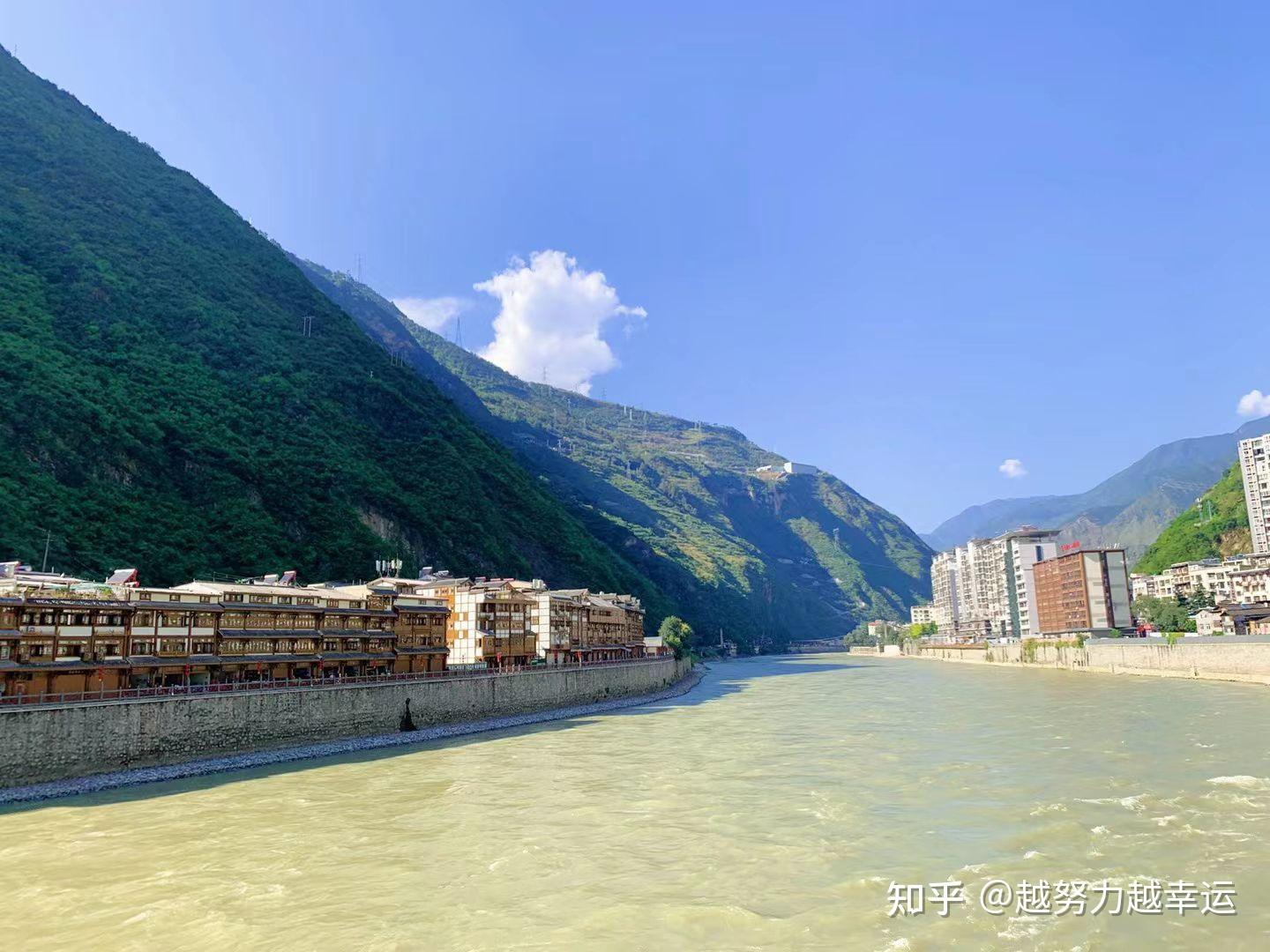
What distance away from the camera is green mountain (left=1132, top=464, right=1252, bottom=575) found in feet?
525

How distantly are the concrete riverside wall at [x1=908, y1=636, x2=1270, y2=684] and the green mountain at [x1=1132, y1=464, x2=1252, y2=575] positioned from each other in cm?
5619

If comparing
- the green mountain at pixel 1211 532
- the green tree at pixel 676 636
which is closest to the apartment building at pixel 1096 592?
the green mountain at pixel 1211 532

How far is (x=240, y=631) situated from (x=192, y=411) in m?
53.5

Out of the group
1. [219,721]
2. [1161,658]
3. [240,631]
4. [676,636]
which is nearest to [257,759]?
[219,721]

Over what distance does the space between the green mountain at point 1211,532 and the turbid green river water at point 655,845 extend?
14620 centimetres

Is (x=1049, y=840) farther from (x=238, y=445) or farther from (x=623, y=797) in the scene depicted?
(x=238, y=445)

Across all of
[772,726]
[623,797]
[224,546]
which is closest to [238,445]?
[224,546]

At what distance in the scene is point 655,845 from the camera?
24.5m

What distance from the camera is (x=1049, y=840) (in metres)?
23.8

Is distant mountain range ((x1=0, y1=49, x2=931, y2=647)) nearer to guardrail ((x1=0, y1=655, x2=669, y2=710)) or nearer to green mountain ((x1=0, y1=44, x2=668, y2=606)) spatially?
green mountain ((x1=0, y1=44, x2=668, y2=606))

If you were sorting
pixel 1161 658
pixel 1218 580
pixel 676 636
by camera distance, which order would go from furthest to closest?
pixel 676 636, pixel 1218 580, pixel 1161 658

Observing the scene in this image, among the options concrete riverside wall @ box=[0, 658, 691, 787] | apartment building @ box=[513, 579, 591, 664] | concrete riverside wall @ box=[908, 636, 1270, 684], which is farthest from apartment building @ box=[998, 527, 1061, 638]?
concrete riverside wall @ box=[0, 658, 691, 787]

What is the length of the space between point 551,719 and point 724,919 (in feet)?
153

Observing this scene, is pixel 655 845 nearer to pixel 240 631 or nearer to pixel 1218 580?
pixel 240 631
